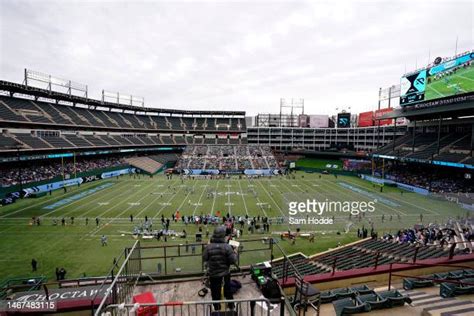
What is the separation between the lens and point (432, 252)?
1395cm

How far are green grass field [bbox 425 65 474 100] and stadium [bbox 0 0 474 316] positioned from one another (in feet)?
0.93

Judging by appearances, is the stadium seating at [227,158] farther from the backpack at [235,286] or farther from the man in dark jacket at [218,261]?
the man in dark jacket at [218,261]

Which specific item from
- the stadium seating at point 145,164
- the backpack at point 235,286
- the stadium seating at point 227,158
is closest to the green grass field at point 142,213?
the backpack at point 235,286

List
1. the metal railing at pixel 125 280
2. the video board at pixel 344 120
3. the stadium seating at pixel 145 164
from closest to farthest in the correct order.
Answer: the metal railing at pixel 125 280, the stadium seating at pixel 145 164, the video board at pixel 344 120

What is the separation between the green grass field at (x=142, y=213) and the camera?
796 inches

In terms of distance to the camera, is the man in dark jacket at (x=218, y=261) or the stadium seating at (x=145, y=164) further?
the stadium seating at (x=145, y=164)

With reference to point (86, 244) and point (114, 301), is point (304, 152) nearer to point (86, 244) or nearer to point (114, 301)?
point (86, 244)

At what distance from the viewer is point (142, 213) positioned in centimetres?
3206

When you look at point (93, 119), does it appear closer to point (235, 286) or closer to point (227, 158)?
point (227, 158)

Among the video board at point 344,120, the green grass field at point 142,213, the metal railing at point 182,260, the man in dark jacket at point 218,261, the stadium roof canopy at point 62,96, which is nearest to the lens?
the man in dark jacket at point 218,261

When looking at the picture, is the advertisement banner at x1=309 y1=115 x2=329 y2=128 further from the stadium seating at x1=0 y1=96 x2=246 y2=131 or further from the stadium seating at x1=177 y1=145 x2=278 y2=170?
the stadium seating at x1=177 y1=145 x2=278 y2=170

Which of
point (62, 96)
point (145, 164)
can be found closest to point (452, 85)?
point (145, 164)

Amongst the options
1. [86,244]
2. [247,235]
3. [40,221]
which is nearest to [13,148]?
[40,221]

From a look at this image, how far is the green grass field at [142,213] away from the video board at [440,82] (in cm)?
1714
